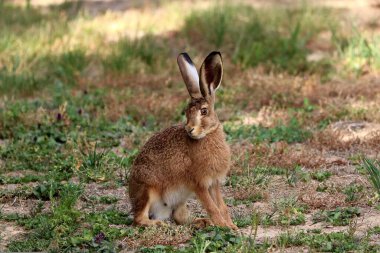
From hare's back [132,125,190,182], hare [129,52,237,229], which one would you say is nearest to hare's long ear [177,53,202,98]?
hare [129,52,237,229]

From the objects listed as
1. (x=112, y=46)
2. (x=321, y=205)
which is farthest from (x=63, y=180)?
(x=112, y=46)

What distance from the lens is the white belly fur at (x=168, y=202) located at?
5.79 meters

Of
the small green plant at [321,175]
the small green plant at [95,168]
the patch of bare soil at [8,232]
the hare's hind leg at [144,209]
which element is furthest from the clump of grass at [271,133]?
the patch of bare soil at [8,232]

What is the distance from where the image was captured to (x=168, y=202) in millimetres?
5809

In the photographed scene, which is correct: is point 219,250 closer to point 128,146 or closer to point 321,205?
point 321,205

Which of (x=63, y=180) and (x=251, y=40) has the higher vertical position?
(x=251, y=40)

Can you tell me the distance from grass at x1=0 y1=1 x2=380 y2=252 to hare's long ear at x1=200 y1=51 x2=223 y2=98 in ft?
2.89

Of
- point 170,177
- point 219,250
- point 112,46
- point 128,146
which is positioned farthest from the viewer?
point 112,46

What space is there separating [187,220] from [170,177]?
1.16ft

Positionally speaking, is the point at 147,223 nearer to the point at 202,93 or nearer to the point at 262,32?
the point at 202,93

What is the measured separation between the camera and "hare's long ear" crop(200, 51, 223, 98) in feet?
19.1

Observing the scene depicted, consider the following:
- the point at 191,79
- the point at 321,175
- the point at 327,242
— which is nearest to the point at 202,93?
the point at 191,79

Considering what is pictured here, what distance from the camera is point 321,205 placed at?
20.1 ft

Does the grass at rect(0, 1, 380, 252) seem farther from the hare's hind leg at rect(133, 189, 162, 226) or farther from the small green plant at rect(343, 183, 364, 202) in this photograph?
the hare's hind leg at rect(133, 189, 162, 226)
